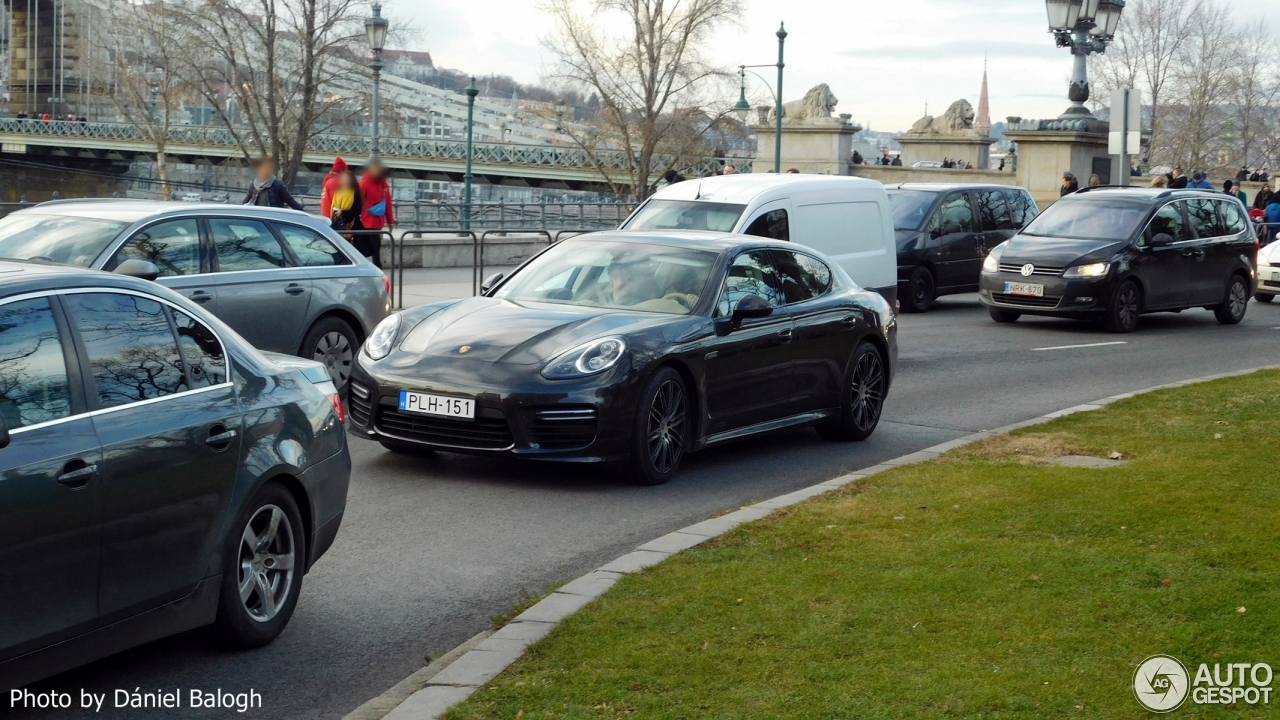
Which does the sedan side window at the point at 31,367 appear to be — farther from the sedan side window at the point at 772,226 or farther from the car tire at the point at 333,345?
the sedan side window at the point at 772,226

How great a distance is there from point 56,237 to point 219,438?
5.56 metres

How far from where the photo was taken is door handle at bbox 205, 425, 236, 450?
16.8 ft

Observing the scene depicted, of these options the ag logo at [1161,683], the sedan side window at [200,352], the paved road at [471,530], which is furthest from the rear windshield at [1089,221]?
the sedan side window at [200,352]

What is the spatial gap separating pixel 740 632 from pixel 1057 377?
32.8 ft

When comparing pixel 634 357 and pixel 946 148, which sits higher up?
pixel 946 148

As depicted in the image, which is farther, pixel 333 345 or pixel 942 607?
pixel 333 345

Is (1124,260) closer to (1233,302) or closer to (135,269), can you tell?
(1233,302)

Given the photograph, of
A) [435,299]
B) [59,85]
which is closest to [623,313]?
[435,299]

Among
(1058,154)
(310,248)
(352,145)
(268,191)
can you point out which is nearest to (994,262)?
(268,191)

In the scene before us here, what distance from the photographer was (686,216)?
15320 mm

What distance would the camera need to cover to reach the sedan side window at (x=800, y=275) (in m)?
10.4

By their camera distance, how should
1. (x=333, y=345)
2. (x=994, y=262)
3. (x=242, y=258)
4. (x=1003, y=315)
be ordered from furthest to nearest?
(x=1003, y=315) < (x=994, y=262) < (x=333, y=345) < (x=242, y=258)

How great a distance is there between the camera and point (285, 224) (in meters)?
11.7

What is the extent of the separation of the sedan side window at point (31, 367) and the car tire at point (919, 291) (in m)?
18.0
